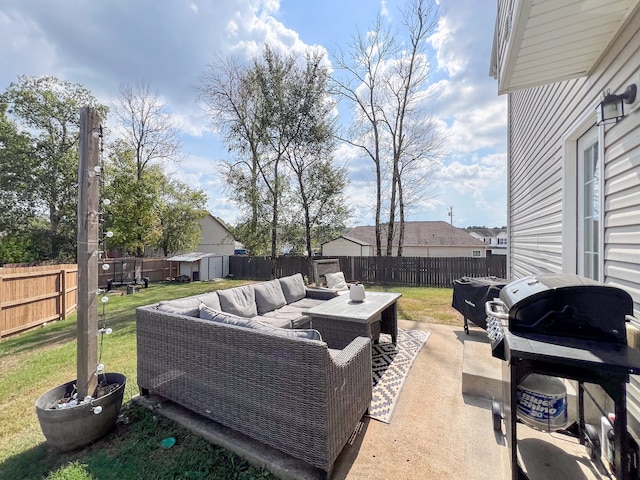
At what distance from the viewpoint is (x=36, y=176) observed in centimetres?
1390

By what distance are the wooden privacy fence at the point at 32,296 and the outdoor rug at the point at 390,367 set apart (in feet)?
15.5

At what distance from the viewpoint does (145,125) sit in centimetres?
1404

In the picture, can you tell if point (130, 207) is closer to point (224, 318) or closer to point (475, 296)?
point (224, 318)

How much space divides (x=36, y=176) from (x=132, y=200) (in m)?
6.56

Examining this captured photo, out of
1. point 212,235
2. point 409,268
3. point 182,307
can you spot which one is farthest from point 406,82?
point 212,235

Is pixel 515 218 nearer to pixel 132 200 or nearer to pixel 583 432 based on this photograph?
pixel 583 432

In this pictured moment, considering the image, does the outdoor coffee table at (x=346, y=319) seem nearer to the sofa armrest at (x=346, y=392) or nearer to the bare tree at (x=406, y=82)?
the sofa armrest at (x=346, y=392)

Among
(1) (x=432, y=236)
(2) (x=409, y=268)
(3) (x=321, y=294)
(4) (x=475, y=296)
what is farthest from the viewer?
(1) (x=432, y=236)

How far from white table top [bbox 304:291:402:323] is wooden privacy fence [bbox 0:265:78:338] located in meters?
3.92

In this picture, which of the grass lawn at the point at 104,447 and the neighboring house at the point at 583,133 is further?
the grass lawn at the point at 104,447

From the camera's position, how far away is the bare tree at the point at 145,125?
44.1 ft

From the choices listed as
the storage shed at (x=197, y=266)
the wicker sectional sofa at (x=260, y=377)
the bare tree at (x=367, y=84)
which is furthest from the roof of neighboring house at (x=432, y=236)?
the wicker sectional sofa at (x=260, y=377)

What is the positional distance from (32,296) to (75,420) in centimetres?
533

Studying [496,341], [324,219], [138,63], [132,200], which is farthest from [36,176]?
[496,341]
